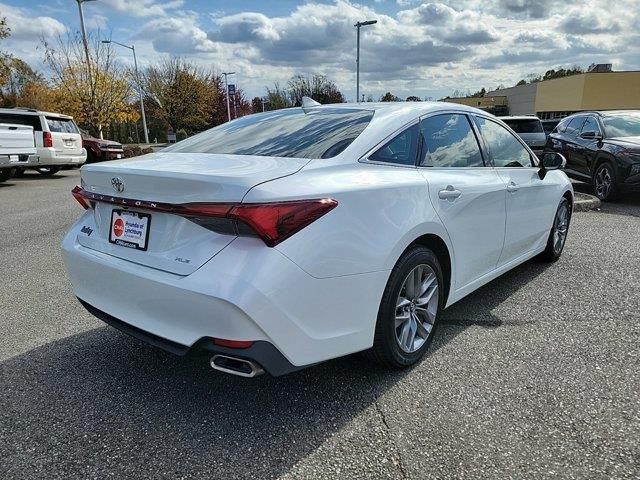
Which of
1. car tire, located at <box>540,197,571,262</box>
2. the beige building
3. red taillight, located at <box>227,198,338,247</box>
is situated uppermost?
the beige building

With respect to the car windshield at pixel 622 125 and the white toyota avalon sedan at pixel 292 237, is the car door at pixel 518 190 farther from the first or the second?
the car windshield at pixel 622 125

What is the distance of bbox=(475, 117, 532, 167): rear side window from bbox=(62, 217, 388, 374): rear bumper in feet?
6.28

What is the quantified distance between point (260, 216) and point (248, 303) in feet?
1.21

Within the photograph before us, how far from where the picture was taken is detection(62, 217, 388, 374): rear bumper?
209 centimetres

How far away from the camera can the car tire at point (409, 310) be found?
267 cm

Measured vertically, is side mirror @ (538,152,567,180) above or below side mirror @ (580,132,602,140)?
above

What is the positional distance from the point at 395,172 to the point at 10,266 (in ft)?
15.0

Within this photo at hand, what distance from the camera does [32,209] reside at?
8.91 meters

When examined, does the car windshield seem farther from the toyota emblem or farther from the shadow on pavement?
the toyota emblem

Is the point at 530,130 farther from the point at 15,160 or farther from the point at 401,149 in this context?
the point at 15,160

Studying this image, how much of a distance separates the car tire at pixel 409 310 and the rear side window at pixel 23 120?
12.6m

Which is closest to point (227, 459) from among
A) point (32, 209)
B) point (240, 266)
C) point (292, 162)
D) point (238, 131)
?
point (240, 266)

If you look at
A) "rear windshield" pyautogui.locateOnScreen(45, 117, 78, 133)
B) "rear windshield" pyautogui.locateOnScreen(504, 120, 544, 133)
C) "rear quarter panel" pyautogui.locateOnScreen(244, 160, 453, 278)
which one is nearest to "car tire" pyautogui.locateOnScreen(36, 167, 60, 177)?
"rear windshield" pyautogui.locateOnScreen(45, 117, 78, 133)

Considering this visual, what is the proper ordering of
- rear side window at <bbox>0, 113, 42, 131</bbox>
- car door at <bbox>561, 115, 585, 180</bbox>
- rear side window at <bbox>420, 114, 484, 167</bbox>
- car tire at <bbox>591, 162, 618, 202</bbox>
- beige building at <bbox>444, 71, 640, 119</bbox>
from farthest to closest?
beige building at <bbox>444, 71, 640, 119</bbox> → rear side window at <bbox>0, 113, 42, 131</bbox> → car door at <bbox>561, 115, 585, 180</bbox> → car tire at <bbox>591, 162, 618, 202</bbox> → rear side window at <bbox>420, 114, 484, 167</bbox>
